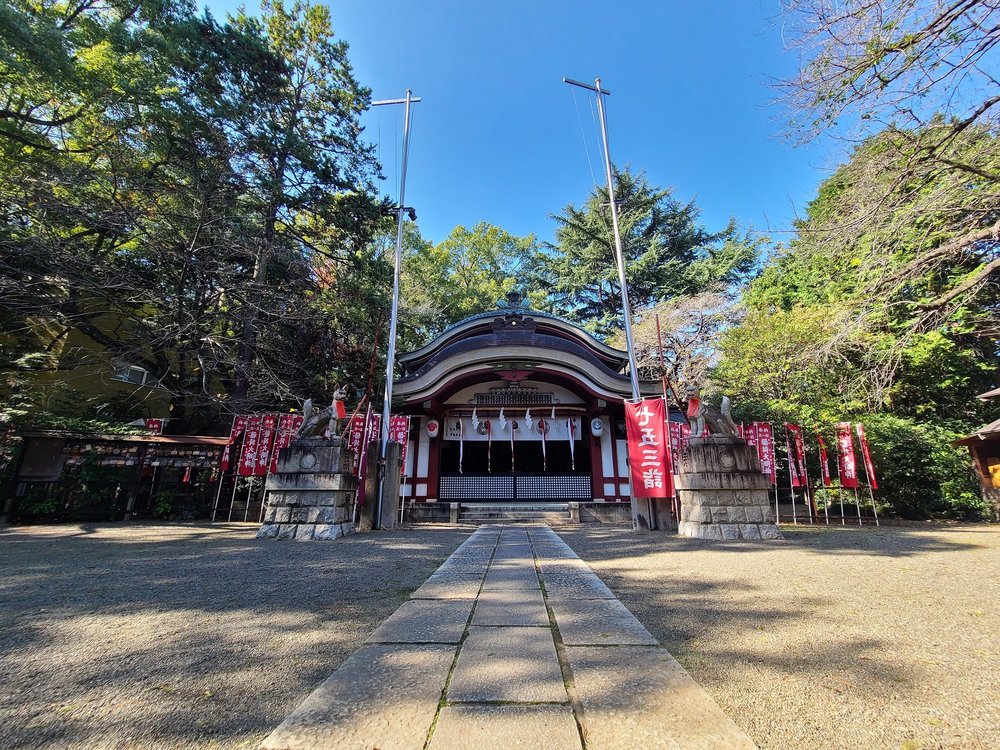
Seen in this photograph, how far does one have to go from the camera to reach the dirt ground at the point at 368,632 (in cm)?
145

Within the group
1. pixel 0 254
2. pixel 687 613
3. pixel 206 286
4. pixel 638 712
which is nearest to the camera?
pixel 638 712

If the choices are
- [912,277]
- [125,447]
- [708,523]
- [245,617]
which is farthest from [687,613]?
[125,447]

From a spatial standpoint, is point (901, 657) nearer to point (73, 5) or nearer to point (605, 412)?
point (605, 412)

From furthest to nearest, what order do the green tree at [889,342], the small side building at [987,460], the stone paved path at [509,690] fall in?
the small side building at [987,460]
the green tree at [889,342]
the stone paved path at [509,690]

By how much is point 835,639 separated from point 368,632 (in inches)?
100

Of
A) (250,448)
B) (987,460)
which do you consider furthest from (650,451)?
(987,460)

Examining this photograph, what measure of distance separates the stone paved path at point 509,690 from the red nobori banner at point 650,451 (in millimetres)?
4997

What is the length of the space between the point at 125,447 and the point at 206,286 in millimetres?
4089

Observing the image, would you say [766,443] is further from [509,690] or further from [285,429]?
[285,429]

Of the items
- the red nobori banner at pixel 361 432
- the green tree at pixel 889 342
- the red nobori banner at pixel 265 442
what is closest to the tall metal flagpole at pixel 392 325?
the red nobori banner at pixel 361 432

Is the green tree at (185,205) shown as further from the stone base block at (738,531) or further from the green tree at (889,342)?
the green tree at (889,342)

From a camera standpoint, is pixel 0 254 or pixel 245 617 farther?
pixel 0 254

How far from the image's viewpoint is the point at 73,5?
30.0ft

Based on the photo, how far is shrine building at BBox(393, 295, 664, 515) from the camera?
11.7 meters
